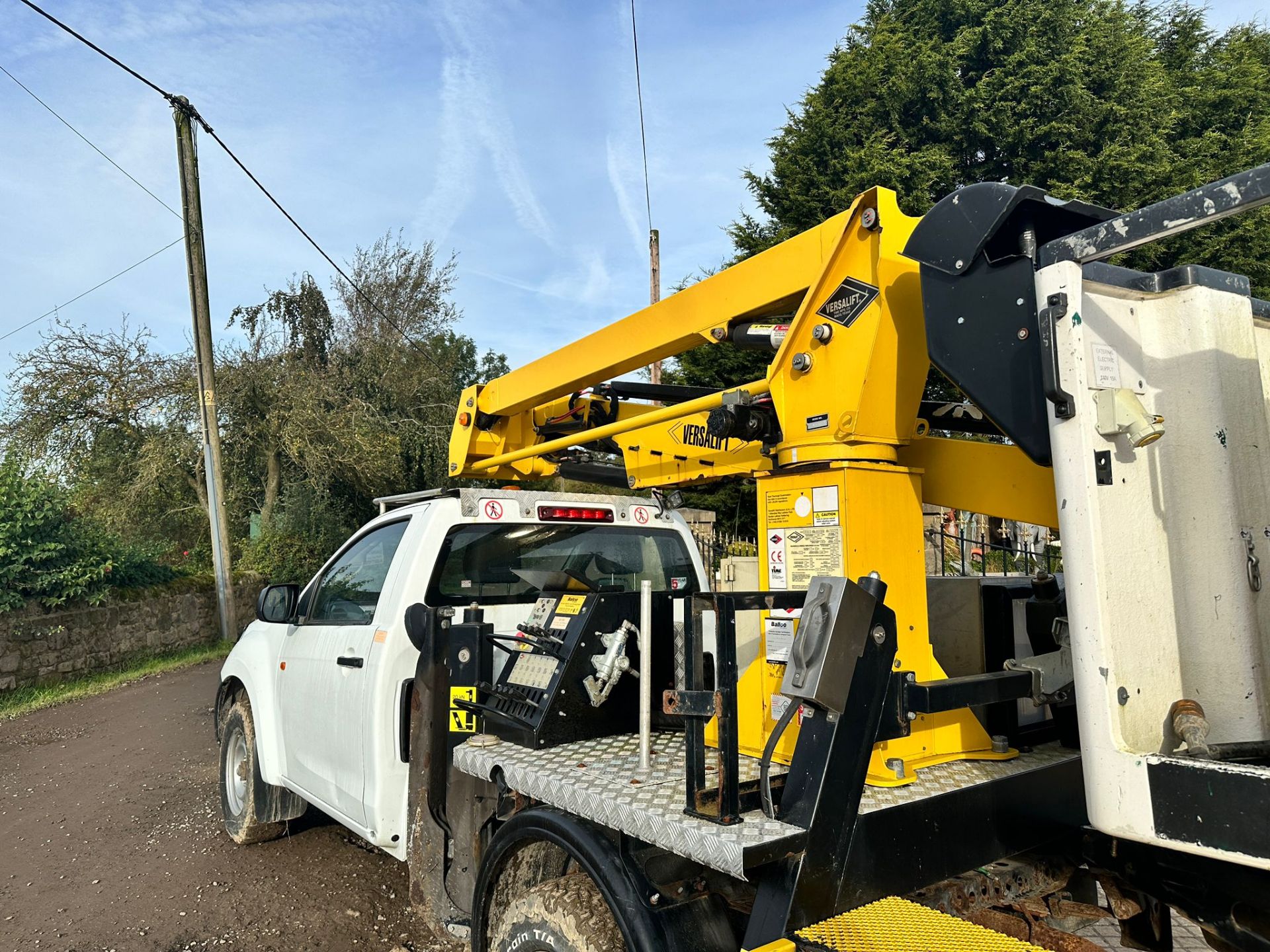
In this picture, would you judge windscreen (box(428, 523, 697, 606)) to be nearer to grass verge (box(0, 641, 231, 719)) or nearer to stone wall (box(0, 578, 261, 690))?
grass verge (box(0, 641, 231, 719))

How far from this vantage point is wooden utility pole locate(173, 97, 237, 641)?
13883mm

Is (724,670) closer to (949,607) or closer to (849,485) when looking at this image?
(849,485)

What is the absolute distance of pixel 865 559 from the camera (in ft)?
8.57

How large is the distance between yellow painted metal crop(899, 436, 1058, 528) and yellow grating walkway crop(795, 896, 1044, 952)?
1282 millimetres

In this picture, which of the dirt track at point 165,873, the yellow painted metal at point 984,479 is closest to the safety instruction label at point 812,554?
the yellow painted metal at point 984,479

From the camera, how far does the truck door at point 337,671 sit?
3.79 meters

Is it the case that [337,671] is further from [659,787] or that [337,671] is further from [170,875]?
[659,787]

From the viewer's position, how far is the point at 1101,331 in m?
1.92

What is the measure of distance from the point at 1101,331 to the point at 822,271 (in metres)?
0.99

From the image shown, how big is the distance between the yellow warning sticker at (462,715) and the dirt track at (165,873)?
1.56 metres

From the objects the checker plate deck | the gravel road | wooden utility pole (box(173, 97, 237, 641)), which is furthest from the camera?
wooden utility pole (box(173, 97, 237, 641))

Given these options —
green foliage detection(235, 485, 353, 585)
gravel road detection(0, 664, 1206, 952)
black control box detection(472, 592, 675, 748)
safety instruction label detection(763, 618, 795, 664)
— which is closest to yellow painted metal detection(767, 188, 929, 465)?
safety instruction label detection(763, 618, 795, 664)

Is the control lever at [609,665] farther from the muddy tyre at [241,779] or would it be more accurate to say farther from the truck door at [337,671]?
the muddy tyre at [241,779]

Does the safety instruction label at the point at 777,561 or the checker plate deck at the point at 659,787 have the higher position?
the safety instruction label at the point at 777,561
